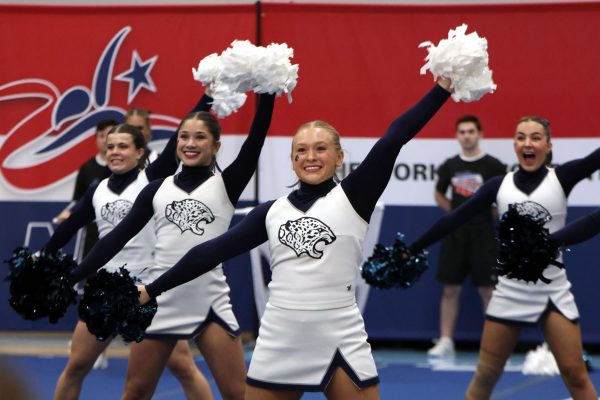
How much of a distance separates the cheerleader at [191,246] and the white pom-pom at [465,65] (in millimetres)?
1171

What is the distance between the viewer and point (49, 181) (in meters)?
8.14

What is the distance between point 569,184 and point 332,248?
6.40ft

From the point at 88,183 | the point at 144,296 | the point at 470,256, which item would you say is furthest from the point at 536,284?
the point at 88,183

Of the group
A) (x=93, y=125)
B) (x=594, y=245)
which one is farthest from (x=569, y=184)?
(x=93, y=125)

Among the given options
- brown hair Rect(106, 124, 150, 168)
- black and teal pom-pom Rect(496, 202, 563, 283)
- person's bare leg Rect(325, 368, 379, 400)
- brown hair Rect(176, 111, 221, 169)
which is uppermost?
brown hair Rect(176, 111, 221, 169)

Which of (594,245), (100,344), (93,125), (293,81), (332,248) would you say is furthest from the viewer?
(93,125)

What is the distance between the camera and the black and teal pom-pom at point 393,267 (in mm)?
4391

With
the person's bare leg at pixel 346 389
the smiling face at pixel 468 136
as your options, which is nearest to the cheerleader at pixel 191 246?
the person's bare leg at pixel 346 389

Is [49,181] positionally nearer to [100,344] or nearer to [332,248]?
[100,344]

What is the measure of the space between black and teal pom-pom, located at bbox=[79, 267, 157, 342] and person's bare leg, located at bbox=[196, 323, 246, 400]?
934 mm

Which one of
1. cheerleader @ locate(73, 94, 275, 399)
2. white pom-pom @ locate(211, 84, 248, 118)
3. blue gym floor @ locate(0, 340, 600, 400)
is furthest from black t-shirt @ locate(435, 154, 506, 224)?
white pom-pom @ locate(211, 84, 248, 118)

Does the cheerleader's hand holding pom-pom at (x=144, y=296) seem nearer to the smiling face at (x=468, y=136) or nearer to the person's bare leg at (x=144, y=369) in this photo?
the person's bare leg at (x=144, y=369)

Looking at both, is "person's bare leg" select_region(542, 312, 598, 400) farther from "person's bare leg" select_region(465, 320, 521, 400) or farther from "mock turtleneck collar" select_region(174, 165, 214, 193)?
"mock turtleneck collar" select_region(174, 165, 214, 193)

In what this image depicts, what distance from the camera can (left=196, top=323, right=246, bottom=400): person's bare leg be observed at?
4.16m
